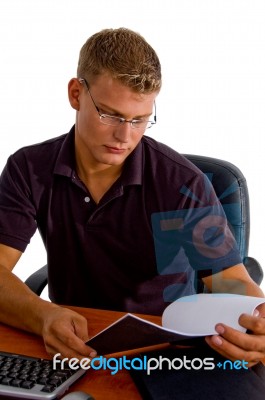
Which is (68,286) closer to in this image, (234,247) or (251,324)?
(234,247)

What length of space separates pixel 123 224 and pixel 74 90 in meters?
0.41

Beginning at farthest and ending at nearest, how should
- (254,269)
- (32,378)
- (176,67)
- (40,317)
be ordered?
(176,67) < (254,269) < (40,317) < (32,378)

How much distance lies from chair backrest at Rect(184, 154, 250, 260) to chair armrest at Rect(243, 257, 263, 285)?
0.03m

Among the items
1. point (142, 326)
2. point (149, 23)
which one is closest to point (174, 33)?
point (149, 23)

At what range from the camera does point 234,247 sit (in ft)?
5.06

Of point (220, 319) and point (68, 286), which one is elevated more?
point (220, 319)

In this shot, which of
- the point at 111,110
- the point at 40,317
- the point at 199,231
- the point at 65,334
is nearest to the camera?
the point at 65,334

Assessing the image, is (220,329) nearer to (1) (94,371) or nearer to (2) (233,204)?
(1) (94,371)

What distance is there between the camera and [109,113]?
57.3 inches

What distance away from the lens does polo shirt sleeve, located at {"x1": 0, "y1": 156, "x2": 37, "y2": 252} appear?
5.28 ft

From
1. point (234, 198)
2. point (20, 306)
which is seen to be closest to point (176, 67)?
point (234, 198)

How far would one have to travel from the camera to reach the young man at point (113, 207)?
1454mm

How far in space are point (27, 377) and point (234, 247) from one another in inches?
27.5

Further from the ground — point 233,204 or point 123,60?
point 123,60
